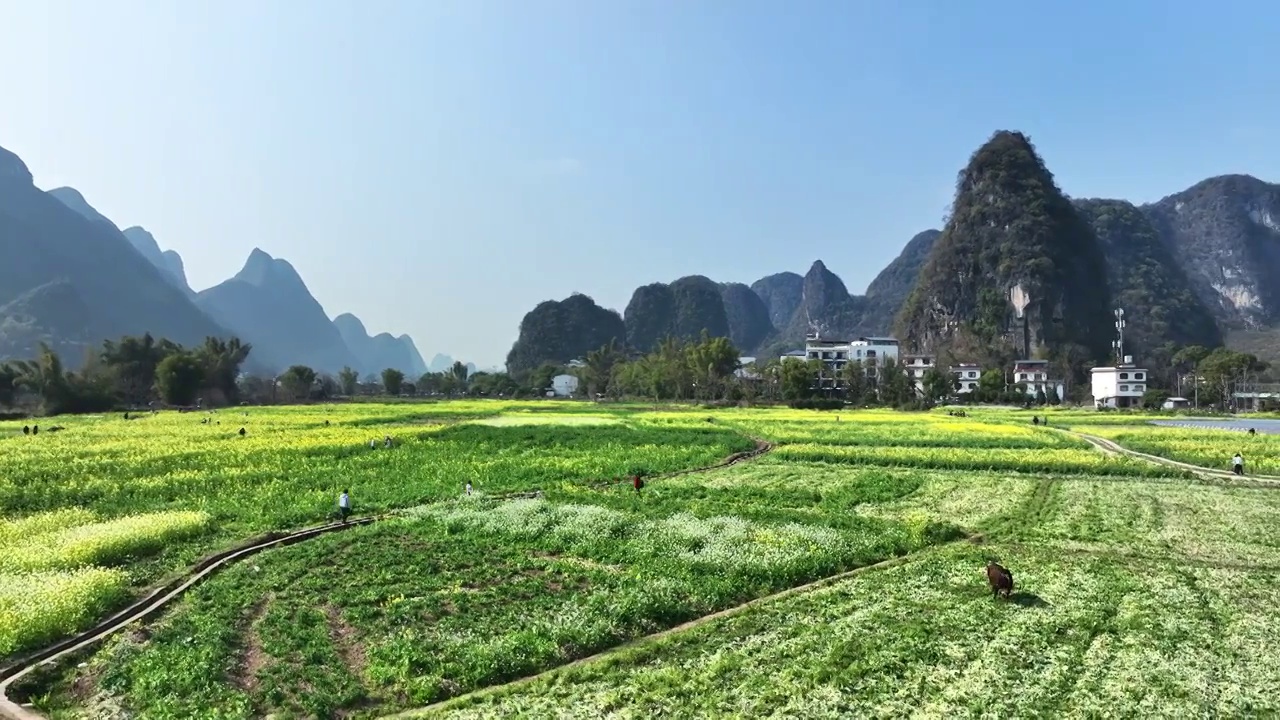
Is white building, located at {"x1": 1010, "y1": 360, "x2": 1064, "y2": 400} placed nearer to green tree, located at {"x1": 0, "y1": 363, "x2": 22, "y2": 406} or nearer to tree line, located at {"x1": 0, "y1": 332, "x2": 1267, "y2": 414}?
tree line, located at {"x1": 0, "y1": 332, "x2": 1267, "y2": 414}

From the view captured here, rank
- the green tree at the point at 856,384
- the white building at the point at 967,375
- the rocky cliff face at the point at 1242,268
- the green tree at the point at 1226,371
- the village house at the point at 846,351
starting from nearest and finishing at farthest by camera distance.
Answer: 1. the green tree at the point at 1226,371
2. the green tree at the point at 856,384
3. the white building at the point at 967,375
4. the village house at the point at 846,351
5. the rocky cliff face at the point at 1242,268

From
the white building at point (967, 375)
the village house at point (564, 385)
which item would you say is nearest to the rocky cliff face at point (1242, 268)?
the white building at point (967, 375)

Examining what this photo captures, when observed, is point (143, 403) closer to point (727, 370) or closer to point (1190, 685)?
point (727, 370)

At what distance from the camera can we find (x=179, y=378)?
79.0 metres

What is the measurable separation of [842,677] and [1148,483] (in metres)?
23.9

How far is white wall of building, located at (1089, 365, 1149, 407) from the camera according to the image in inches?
3644

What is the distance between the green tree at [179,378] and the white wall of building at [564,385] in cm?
6383

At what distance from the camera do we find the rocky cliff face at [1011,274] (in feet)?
440

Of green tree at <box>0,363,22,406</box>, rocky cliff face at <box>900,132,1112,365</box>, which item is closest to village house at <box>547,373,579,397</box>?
rocky cliff face at <box>900,132,1112,365</box>

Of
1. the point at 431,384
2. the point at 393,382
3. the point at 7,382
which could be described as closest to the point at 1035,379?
the point at 393,382

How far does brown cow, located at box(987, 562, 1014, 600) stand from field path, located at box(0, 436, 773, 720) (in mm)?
14031

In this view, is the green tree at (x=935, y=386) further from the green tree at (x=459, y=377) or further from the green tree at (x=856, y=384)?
the green tree at (x=459, y=377)

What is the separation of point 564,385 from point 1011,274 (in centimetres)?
8876

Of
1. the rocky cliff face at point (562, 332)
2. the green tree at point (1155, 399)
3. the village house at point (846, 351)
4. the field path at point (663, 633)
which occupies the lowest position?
the field path at point (663, 633)
